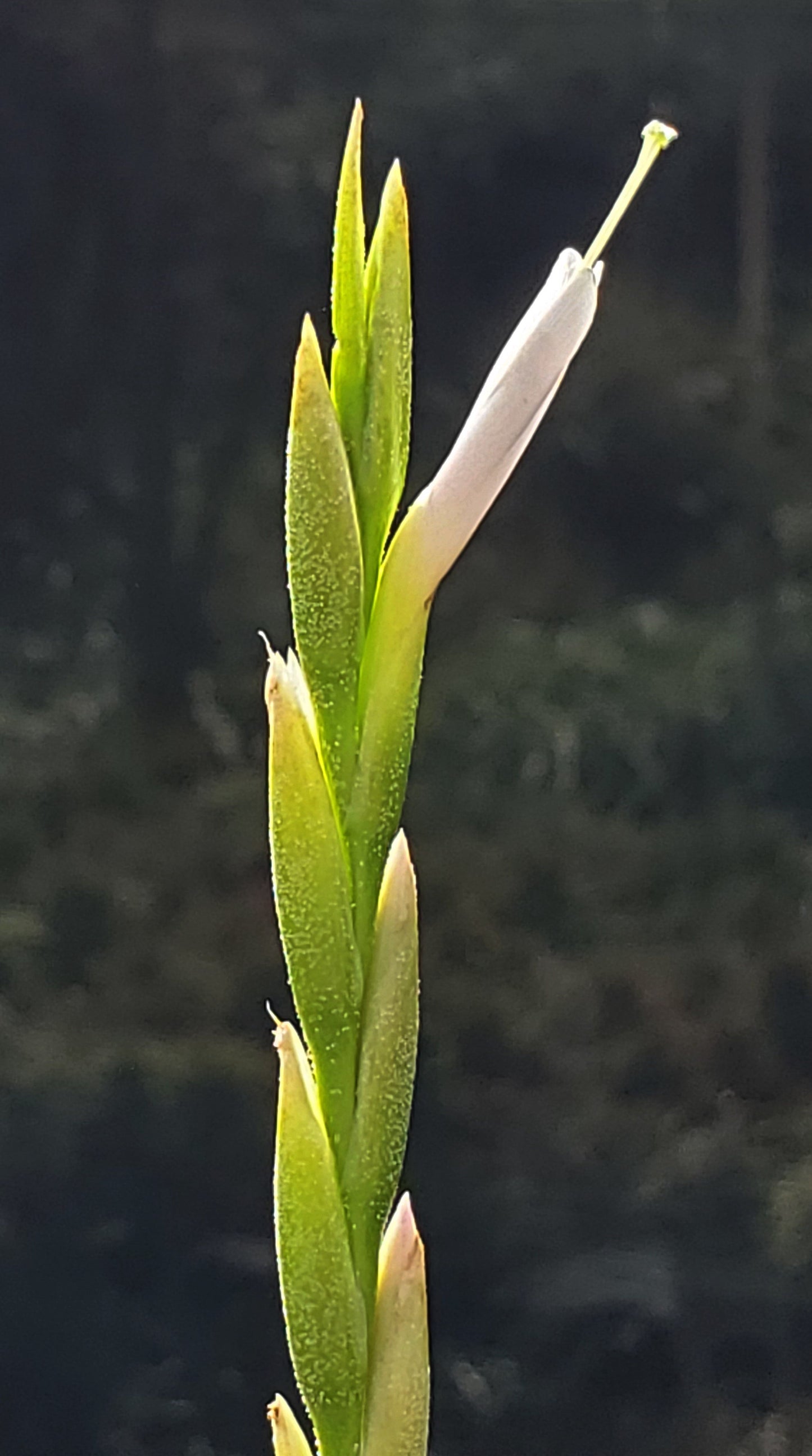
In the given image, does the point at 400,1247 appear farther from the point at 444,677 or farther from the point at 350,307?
the point at 444,677

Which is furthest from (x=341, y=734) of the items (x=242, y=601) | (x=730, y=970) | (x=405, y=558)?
(x=730, y=970)

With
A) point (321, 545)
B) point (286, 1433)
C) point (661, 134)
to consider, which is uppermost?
point (661, 134)

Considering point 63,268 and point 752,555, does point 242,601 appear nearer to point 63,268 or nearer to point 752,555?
point 63,268

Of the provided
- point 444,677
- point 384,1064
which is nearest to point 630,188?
point 384,1064

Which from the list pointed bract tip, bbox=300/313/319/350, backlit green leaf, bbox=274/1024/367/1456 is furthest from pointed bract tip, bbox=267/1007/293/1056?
pointed bract tip, bbox=300/313/319/350

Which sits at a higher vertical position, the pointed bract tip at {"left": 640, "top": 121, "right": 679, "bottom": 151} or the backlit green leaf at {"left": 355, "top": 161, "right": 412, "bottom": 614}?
the pointed bract tip at {"left": 640, "top": 121, "right": 679, "bottom": 151}

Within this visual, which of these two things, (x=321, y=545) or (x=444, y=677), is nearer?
(x=321, y=545)

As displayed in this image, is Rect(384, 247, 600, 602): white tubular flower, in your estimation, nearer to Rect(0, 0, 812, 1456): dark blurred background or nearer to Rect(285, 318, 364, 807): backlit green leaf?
Rect(285, 318, 364, 807): backlit green leaf
